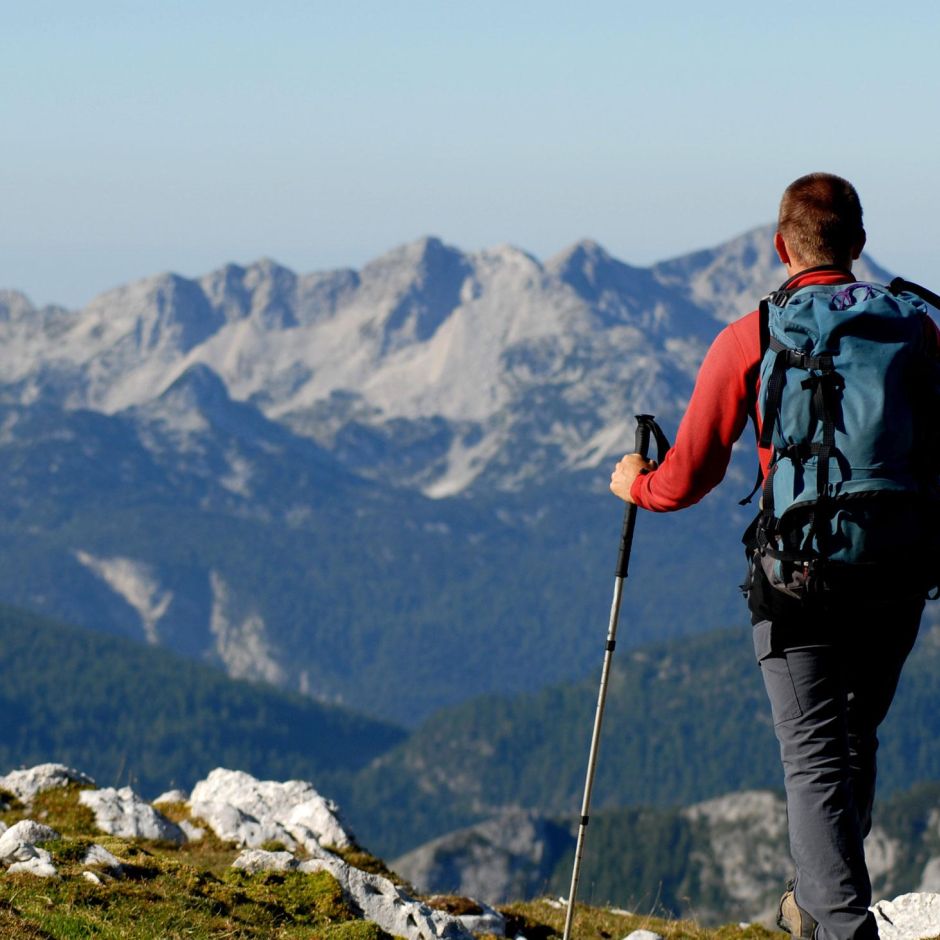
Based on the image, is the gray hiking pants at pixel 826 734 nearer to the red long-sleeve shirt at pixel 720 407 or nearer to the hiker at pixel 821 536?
the hiker at pixel 821 536

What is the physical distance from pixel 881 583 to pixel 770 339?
1.77 m

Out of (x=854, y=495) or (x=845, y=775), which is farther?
(x=845, y=775)

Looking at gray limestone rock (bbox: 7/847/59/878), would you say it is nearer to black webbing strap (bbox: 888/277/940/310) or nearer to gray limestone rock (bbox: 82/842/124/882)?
gray limestone rock (bbox: 82/842/124/882)

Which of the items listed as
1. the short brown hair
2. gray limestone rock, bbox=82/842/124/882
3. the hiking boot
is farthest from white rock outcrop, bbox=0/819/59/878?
the short brown hair

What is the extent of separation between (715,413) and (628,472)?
137 centimetres

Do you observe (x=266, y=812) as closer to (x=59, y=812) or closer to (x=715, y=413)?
(x=59, y=812)

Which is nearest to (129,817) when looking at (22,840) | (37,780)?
(37,780)

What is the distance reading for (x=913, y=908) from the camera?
53.4 feet

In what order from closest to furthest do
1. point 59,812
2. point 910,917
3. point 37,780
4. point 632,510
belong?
point 632,510
point 910,917
point 59,812
point 37,780

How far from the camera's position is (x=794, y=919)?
11.6 meters

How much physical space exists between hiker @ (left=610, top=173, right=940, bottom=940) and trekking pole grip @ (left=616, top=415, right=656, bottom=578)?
120cm

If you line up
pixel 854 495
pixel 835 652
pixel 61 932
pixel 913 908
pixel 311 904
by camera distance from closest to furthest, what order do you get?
pixel 854 495, pixel 835 652, pixel 61 932, pixel 311 904, pixel 913 908

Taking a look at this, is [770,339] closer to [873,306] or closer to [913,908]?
[873,306]

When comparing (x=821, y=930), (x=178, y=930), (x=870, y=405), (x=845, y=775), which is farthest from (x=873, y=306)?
(x=178, y=930)
